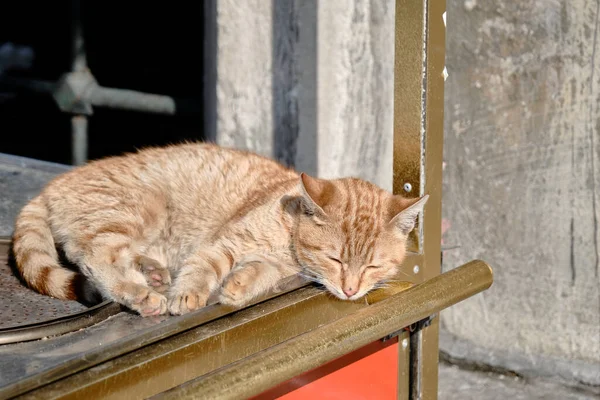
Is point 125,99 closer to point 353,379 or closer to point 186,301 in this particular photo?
point 186,301

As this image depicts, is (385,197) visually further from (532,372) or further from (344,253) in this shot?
(532,372)

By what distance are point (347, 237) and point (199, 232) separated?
561 millimetres

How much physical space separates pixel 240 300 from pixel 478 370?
219cm

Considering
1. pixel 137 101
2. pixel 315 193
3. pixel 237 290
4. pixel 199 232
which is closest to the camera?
pixel 237 290

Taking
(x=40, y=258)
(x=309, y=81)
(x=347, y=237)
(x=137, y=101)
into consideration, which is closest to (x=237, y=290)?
(x=347, y=237)

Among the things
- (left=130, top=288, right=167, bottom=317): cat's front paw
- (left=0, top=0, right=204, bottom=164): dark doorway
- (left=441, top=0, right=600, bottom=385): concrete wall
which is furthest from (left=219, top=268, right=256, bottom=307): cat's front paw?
(left=0, top=0, right=204, bottom=164): dark doorway

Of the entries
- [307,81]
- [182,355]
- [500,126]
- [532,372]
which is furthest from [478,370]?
[182,355]

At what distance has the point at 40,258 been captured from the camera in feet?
7.68

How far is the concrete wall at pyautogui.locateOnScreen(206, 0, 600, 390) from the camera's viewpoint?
11.4ft

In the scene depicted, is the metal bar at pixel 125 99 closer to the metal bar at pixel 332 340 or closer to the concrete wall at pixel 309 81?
the concrete wall at pixel 309 81

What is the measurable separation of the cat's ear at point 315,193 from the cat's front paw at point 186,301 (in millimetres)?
384

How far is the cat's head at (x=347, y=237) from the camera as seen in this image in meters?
2.31

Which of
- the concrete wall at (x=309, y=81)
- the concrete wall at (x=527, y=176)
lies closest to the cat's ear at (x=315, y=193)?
the concrete wall at (x=309, y=81)

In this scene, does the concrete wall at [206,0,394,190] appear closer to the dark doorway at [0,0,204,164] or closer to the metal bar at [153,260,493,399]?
the dark doorway at [0,0,204,164]
